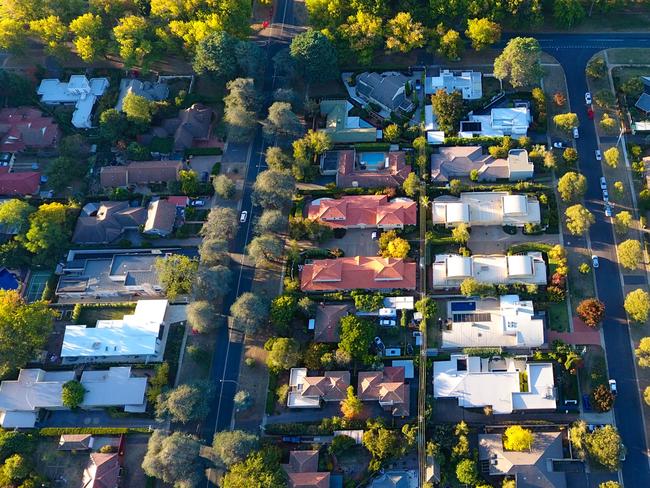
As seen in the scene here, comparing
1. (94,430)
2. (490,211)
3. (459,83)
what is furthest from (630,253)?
(94,430)

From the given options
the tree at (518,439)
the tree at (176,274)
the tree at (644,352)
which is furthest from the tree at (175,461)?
the tree at (644,352)

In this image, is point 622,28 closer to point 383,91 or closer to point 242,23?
point 383,91

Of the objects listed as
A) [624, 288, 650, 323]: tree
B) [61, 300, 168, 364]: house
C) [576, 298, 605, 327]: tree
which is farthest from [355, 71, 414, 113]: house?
[61, 300, 168, 364]: house

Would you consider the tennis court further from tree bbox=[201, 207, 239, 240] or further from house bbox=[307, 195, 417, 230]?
house bbox=[307, 195, 417, 230]

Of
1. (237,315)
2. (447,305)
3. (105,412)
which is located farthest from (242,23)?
(105,412)

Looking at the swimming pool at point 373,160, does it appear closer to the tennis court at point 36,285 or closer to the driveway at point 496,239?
the driveway at point 496,239

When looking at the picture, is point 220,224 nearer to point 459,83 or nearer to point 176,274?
point 176,274
